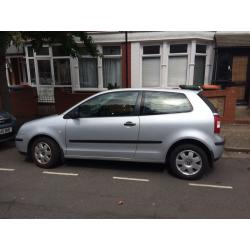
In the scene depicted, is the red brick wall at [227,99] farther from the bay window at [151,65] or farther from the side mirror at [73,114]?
the side mirror at [73,114]

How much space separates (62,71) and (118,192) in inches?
359

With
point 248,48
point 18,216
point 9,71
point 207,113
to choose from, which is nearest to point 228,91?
point 248,48

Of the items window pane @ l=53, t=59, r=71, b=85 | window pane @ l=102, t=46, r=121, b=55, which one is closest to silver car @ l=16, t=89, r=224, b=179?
window pane @ l=102, t=46, r=121, b=55

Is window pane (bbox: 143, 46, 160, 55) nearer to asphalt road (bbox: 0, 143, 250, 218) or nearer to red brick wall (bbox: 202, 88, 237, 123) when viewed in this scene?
red brick wall (bbox: 202, 88, 237, 123)

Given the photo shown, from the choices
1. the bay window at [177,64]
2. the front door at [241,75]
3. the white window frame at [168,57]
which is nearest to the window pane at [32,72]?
the white window frame at [168,57]

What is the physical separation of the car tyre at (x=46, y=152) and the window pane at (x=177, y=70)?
23.2 feet

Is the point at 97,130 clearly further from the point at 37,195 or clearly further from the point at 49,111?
the point at 49,111

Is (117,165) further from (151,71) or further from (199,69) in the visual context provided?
(199,69)

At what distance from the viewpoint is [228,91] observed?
25.5ft

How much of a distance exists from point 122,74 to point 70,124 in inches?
267

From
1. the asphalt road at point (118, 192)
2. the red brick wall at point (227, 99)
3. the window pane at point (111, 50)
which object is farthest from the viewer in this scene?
the window pane at point (111, 50)

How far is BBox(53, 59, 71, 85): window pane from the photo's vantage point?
11.6 meters

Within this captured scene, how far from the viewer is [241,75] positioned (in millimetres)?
10109

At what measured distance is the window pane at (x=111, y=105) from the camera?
4.45 metres
